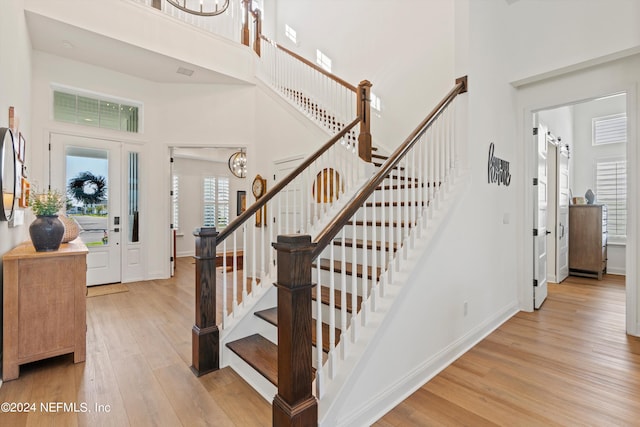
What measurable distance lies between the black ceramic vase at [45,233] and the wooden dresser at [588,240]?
7.23 meters

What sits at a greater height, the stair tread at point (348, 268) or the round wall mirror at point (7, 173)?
the round wall mirror at point (7, 173)

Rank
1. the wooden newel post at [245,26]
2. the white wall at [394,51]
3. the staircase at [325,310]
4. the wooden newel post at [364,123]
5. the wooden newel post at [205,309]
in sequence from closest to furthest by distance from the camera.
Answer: the staircase at [325,310] < the wooden newel post at [205,309] < the wooden newel post at [364,123] < the white wall at [394,51] < the wooden newel post at [245,26]

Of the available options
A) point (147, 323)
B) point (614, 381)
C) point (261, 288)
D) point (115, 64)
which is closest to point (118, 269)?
point (147, 323)

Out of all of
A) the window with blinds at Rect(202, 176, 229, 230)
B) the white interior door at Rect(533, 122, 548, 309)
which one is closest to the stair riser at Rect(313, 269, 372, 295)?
the white interior door at Rect(533, 122, 548, 309)

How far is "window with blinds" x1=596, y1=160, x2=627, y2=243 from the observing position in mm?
5691

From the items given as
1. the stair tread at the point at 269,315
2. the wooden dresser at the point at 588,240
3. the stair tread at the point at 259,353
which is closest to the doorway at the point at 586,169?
the wooden dresser at the point at 588,240

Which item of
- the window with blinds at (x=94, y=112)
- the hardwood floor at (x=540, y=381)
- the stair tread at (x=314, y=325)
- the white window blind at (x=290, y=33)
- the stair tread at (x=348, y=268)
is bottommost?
the hardwood floor at (x=540, y=381)

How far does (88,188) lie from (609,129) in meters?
9.09

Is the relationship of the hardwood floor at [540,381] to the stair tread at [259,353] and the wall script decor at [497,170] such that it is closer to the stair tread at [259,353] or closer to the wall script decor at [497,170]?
the stair tread at [259,353]

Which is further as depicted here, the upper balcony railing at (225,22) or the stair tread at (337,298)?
the upper balcony railing at (225,22)

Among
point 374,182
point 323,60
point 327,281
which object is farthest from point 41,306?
point 323,60

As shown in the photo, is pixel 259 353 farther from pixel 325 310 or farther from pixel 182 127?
pixel 182 127

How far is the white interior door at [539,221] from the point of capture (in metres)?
3.71

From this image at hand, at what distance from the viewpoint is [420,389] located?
2123 mm
